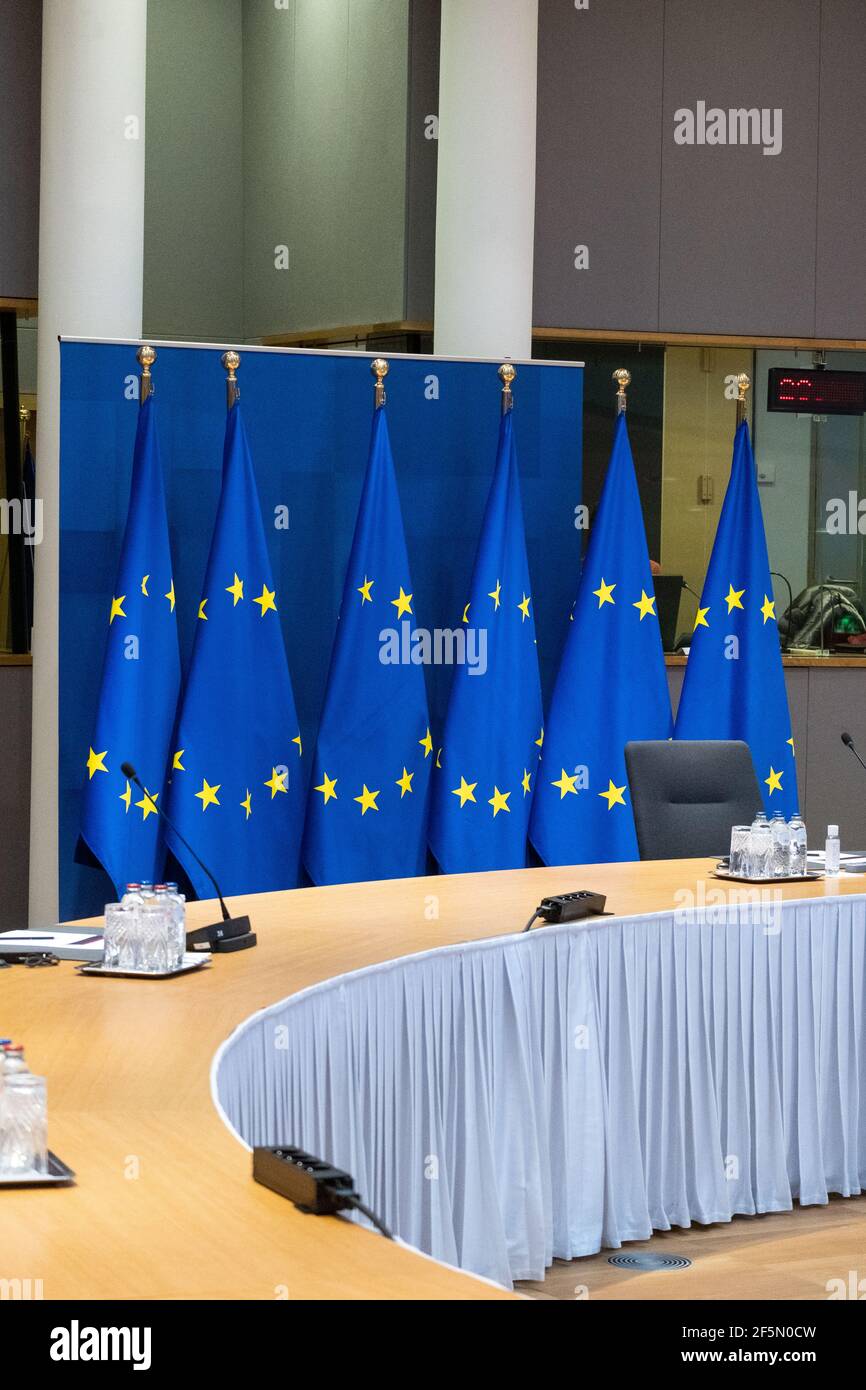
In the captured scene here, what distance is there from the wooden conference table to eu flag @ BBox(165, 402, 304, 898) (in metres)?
1.52

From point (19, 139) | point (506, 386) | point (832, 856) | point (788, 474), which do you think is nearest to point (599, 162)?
point (788, 474)

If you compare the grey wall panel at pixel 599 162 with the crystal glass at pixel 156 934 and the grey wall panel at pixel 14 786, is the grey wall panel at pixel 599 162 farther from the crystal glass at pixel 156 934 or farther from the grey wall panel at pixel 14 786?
the crystal glass at pixel 156 934

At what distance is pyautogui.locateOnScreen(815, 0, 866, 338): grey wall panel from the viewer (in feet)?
24.4

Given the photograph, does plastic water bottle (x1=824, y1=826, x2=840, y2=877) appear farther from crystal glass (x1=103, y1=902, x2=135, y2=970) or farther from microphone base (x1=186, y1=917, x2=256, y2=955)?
crystal glass (x1=103, y1=902, x2=135, y2=970)

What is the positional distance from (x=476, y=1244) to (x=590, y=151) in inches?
198

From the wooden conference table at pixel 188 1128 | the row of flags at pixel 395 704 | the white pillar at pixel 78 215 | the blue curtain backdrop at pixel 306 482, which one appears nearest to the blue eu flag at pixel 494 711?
the row of flags at pixel 395 704

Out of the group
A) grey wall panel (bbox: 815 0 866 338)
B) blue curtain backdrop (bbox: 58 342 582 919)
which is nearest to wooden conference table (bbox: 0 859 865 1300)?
blue curtain backdrop (bbox: 58 342 582 919)

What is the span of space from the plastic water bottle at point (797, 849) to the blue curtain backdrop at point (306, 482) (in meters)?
2.01

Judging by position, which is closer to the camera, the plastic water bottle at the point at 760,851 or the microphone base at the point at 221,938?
the microphone base at the point at 221,938

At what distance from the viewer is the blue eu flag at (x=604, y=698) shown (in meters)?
6.07

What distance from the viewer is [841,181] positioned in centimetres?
745

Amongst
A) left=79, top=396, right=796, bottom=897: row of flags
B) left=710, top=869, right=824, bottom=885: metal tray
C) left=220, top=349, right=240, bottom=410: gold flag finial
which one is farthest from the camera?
left=220, top=349, right=240, bottom=410: gold flag finial
